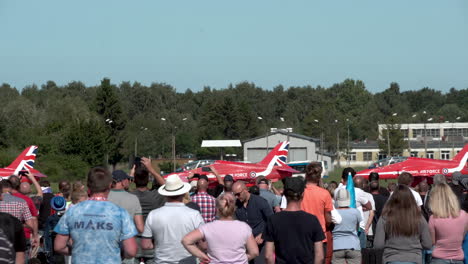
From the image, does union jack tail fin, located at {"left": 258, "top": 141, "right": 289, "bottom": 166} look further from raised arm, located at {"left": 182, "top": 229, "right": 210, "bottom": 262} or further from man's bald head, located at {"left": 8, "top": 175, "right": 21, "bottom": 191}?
raised arm, located at {"left": 182, "top": 229, "right": 210, "bottom": 262}

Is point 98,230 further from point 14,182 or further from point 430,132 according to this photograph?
point 430,132

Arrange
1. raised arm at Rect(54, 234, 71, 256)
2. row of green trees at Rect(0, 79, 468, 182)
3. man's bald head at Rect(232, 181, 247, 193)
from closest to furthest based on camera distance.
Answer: raised arm at Rect(54, 234, 71, 256) < man's bald head at Rect(232, 181, 247, 193) < row of green trees at Rect(0, 79, 468, 182)

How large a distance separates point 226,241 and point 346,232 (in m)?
3.10

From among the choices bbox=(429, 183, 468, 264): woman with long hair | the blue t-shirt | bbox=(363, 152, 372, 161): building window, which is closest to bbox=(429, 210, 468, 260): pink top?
bbox=(429, 183, 468, 264): woman with long hair

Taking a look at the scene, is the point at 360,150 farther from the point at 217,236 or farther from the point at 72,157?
the point at 217,236

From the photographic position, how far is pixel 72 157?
246 feet

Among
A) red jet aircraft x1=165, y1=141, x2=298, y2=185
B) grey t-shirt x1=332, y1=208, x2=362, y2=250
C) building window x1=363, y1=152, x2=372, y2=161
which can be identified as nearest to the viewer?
grey t-shirt x1=332, y1=208, x2=362, y2=250

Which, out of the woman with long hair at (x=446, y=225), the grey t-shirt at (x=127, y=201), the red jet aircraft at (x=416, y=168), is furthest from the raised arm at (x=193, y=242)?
the red jet aircraft at (x=416, y=168)

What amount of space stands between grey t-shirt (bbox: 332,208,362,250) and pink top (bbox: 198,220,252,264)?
2898 mm

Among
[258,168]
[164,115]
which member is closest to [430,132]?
[164,115]

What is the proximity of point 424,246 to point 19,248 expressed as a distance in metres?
4.07

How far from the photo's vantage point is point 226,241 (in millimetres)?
6996

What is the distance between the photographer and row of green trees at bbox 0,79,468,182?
80.4 m

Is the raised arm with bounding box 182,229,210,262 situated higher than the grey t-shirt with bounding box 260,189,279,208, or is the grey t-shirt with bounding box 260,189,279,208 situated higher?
the grey t-shirt with bounding box 260,189,279,208
